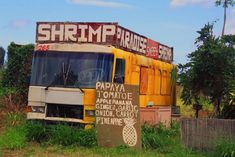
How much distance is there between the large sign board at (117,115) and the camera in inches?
496

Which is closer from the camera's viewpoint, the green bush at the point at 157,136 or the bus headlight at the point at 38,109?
the green bush at the point at 157,136

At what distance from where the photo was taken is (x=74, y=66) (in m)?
13.4

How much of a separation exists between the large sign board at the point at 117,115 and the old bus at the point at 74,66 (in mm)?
400

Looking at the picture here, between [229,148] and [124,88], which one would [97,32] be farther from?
[229,148]

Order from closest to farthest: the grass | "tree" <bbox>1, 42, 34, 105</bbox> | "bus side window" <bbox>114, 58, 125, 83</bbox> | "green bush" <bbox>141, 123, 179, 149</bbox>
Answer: the grass, "green bush" <bbox>141, 123, 179, 149</bbox>, "bus side window" <bbox>114, 58, 125, 83</bbox>, "tree" <bbox>1, 42, 34, 105</bbox>

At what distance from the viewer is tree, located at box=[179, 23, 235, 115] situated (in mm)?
17188

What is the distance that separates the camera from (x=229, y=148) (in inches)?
A: 413

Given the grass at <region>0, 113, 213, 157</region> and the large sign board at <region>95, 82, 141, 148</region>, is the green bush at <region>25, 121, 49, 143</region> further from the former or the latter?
the large sign board at <region>95, 82, 141, 148</region>

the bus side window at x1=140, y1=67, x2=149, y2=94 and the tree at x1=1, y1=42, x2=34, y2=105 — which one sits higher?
the tree at x1=1, y1=42, x2=34, y2=105

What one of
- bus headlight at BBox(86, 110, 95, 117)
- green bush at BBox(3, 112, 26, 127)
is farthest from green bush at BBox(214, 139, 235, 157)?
green bush at BBox(3, 112, 26, 127)

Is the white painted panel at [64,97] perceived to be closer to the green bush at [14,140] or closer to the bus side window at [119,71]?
the bus side window at [119,71]

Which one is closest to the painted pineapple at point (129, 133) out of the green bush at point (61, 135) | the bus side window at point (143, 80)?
the green bush at point (61, 135)

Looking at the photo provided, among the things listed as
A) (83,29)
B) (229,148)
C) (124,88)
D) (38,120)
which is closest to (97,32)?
(83,29)

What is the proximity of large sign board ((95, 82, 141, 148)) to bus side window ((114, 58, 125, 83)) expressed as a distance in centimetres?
53
